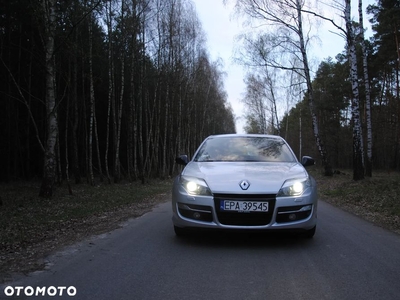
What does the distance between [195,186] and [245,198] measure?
29.2 inches

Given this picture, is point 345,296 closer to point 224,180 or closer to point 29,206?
point 224,180

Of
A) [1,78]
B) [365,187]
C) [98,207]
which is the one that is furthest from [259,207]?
[1,78]

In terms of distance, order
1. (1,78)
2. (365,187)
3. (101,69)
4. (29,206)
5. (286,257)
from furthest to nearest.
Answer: (101,69) < (1,78) < (365,187) < (29,206) < (286,257)

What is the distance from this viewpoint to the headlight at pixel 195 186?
4.79 meters

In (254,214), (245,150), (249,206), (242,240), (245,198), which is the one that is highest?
(245,150)

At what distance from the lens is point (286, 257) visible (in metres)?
4.41

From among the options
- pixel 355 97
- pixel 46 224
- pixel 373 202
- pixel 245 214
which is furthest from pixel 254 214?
pixel 355 97

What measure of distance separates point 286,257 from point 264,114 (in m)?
52.5

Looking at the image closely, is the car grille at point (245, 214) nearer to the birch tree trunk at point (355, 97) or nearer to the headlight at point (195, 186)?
the headlight at point (195, 186)

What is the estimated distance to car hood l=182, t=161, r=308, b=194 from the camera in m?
4.68

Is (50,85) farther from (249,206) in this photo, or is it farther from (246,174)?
(249,206)

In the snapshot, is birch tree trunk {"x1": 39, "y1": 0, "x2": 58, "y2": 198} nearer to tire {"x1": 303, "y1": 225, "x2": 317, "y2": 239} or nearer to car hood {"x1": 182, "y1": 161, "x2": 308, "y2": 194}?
car hood {"x1": 182, "y1": 161, "x2": 308, "y2": 194}

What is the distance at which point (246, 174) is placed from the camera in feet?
Result: 16.5

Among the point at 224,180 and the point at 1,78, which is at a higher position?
the point at 1,78
